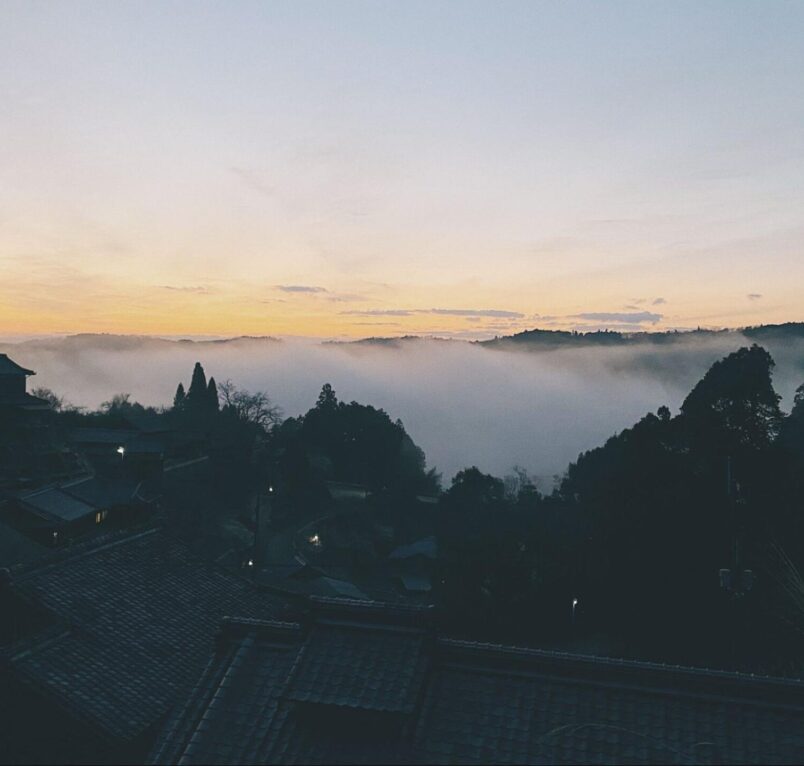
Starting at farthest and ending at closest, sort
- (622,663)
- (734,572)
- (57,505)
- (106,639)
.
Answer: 1. (57,505)
2. (734,572)
3. (106,639)
4. (622,663)

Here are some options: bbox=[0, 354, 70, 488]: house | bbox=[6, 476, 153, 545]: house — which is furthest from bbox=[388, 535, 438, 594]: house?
bbox=[0, 354, 70, 488]: house

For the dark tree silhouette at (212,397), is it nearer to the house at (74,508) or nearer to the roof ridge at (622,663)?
the house at (74,508)

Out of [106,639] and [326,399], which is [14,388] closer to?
[326,399]

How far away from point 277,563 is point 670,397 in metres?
178

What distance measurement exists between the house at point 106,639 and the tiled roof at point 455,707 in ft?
9.80

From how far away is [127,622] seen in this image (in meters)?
14.3

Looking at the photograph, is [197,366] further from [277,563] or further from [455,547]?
[455,547]

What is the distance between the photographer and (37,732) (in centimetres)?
1135

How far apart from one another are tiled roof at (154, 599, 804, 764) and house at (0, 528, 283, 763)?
2.99m

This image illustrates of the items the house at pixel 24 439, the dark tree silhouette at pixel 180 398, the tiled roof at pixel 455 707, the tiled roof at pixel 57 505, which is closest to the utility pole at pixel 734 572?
the tiled roof at pixel 455 707

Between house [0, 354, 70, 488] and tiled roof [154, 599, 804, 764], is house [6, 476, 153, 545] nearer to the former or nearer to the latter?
house [0, 354, 70, 488]

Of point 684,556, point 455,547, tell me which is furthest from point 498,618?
point 684,556

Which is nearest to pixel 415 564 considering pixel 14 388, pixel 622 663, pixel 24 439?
pixel 24 439

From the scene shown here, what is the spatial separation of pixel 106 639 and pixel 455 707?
8.55m
